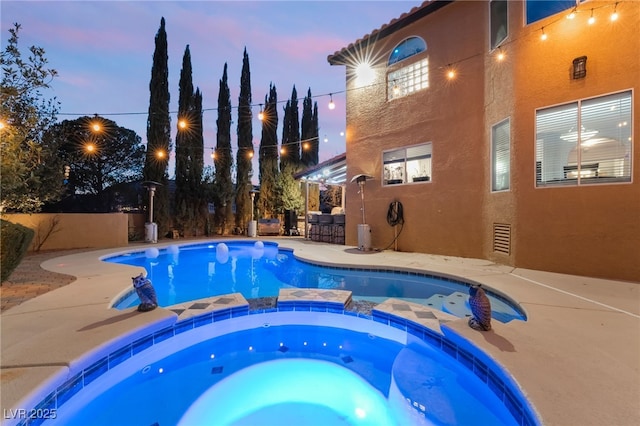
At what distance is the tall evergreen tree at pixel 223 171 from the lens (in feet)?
47.0

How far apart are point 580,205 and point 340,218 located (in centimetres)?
716

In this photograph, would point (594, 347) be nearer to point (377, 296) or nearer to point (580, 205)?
point (377, 296)

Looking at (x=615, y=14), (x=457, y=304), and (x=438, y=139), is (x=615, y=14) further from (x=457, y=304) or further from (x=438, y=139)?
(x=457, y=304)

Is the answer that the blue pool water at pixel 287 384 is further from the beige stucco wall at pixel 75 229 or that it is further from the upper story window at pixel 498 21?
the beige stucco wall at pixel 75 229

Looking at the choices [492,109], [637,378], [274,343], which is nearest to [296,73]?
[492,109]

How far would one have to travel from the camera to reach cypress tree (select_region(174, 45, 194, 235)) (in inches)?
517

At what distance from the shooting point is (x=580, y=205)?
208 inches

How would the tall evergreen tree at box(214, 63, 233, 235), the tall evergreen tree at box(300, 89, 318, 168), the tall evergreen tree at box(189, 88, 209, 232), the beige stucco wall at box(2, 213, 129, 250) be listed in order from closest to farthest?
the beige stucco wall at box(2, 213, 129, 250), the tall evergreen tree at box(189, 88, 209, 232), the tall evergreen tree at box(214, 63, 233, 235), the tall evergreen tree at box(300, 89, 318, 168)

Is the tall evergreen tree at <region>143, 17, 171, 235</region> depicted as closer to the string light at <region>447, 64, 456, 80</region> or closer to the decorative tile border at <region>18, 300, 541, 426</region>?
the decorative tile border at <region>18, 300, 541, 426</region>

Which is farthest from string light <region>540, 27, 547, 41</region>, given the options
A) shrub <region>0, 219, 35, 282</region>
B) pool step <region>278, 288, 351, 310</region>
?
shrub <region>0, 219, 35, 282</region>

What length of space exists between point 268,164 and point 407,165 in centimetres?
959

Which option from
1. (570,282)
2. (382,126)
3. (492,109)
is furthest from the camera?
(382,126)

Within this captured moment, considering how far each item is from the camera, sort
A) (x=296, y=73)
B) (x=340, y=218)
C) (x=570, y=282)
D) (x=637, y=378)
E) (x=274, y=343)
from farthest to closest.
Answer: (x=296, y=73), (x=340, y=218), (x=570, y=282), (x=274, y=343), (x=637, y=378)

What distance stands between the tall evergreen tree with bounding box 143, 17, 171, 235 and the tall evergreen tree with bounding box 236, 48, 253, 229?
3.58 meters
